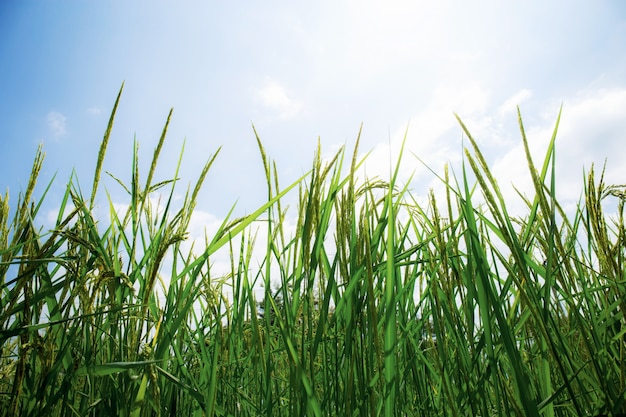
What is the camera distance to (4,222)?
4.07ft

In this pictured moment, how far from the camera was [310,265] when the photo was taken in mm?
1194

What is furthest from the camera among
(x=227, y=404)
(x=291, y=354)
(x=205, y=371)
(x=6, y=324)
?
(x=227, y=404)

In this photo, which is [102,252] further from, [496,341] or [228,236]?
[496,341]

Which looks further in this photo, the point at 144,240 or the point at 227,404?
the point at 227,404

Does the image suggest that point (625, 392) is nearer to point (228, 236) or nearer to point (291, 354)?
point (291, 354)

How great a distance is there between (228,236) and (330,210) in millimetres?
341

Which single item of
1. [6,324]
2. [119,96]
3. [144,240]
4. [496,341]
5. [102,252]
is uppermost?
[119,96]

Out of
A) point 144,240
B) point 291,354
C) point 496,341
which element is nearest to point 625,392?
point 496,341

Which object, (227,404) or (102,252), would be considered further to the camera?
(227,404)

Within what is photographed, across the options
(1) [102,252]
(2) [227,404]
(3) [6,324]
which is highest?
(1) [102,252]

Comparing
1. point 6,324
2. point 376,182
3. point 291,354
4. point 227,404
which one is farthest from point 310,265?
point 227,404

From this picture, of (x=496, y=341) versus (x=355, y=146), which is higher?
(x=355, y=146)

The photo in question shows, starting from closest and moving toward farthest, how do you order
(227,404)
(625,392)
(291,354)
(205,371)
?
(625,392), (291,354), (205,371), (227,404)

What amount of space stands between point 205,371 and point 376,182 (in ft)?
3.13
